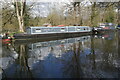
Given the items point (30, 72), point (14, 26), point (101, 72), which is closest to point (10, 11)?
point (14, 26)

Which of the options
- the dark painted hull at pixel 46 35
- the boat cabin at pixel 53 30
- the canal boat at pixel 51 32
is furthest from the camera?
the boat cabin at pixel 53 30

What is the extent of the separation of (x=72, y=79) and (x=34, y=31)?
1200 cm

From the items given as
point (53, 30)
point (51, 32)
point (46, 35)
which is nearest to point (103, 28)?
point (53, 30)

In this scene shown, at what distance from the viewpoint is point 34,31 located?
49.5 ft

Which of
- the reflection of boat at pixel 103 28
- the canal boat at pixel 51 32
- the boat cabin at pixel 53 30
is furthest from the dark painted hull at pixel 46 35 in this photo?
the reflection of boat at pixel 103 28

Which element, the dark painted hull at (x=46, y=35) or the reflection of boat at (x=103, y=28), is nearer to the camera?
the dark painted hull at (x=46, y=35)

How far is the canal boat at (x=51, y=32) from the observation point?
45.8 ft

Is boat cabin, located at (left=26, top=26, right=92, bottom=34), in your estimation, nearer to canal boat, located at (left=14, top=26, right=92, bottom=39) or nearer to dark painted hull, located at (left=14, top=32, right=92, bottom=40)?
canal boat, located at (left=14, top=26, right=92, bottom=39)

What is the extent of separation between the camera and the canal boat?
45.8 feet

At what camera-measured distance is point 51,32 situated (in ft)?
53.9

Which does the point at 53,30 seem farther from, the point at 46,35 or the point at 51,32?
the point at 46,35

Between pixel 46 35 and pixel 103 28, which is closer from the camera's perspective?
pixel 46 35

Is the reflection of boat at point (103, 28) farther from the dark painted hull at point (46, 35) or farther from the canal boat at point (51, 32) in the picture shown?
the dark painted hull at point (46, 35)

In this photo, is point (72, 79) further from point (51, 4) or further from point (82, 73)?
point (51, 4)
